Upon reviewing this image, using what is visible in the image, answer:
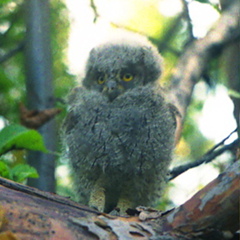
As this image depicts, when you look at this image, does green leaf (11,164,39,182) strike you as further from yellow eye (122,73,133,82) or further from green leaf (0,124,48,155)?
yellow eye (122,73,133,82)

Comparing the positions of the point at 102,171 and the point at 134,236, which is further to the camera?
the point at 102,171

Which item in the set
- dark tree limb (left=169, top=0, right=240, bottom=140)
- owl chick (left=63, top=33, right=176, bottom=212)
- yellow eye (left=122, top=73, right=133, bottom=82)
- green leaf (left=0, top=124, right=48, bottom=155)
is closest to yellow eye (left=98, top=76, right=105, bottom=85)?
owl chick (left=63, top=33, right=176, bottom=212)

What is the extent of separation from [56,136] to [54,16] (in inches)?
35.1

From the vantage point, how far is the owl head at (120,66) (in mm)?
2332

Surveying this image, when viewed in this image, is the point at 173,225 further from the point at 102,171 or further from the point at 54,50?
the point at 54,50

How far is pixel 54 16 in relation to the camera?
324cm

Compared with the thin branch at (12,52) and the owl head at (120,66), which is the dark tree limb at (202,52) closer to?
the owl head at (120,66)

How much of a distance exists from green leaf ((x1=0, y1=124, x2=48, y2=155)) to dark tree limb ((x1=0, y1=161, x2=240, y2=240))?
589mm

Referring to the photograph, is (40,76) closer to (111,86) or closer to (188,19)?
(111,86)

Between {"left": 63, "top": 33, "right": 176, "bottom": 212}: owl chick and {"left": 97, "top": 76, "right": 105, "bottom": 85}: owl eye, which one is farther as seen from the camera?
{"left": 97, "top": 76, "right": 105, "bottom": 85}: owl eye

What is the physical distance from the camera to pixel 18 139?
6.79ft

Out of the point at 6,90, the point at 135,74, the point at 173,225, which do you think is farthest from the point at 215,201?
the point at 6,90

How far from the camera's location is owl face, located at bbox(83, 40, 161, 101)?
2.33m

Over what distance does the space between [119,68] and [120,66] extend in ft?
0.05
